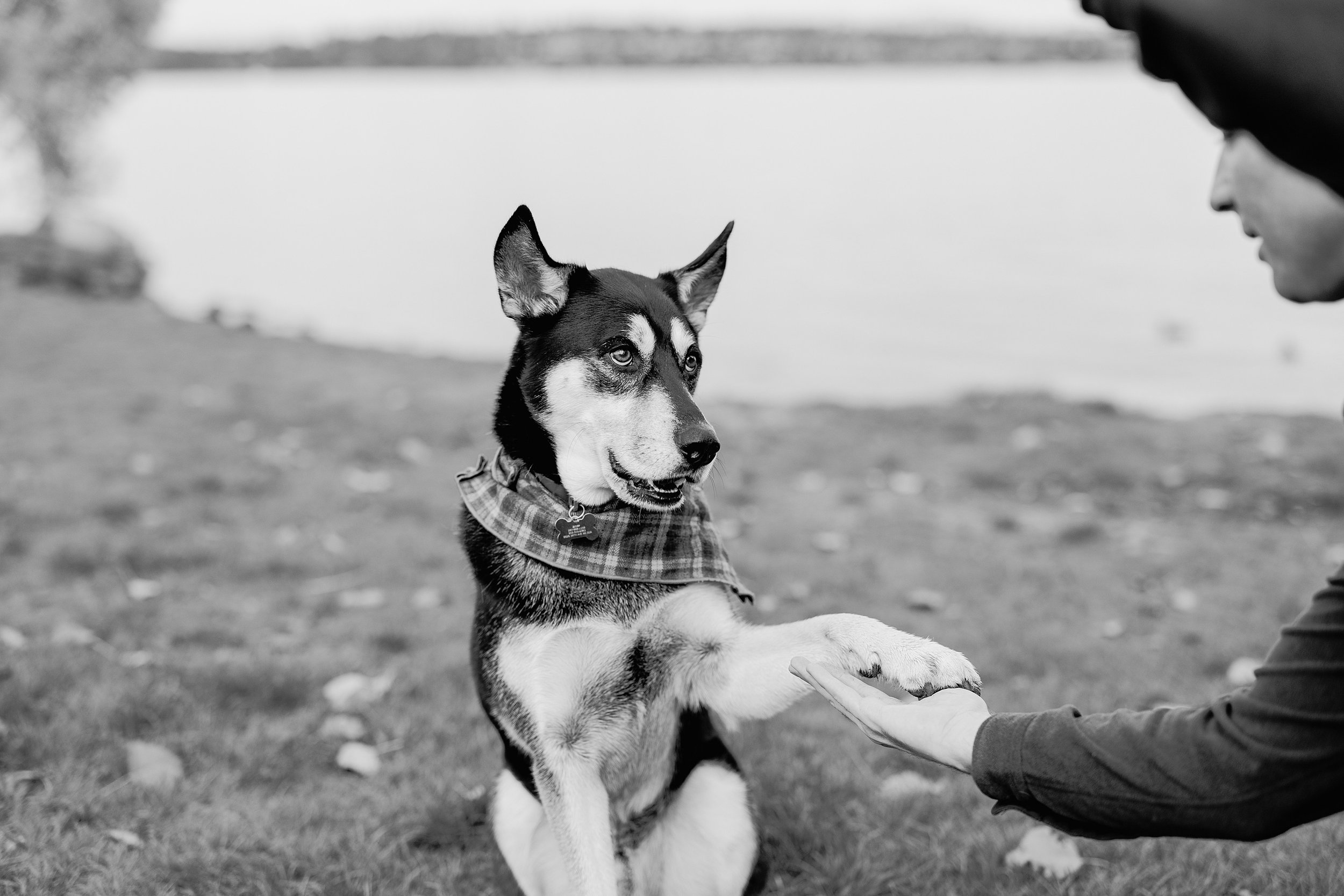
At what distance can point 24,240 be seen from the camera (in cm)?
1850

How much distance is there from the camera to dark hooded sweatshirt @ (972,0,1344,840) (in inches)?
49.8

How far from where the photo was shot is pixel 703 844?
331cm

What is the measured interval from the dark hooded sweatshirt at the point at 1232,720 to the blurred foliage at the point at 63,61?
68.5ft

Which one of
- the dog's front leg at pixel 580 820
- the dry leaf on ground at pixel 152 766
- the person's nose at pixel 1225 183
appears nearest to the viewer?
the person's nose at pixel 1225 183

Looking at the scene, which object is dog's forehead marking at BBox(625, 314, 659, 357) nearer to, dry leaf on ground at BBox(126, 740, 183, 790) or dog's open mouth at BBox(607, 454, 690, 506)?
dog's open mouth at BBox(607, 454, 690, 506)

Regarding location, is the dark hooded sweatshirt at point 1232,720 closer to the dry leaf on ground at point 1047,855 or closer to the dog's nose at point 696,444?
the dog's nose at point 696,444

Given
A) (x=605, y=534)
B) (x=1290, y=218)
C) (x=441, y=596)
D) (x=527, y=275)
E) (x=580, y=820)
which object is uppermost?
(x=1290, y=218)

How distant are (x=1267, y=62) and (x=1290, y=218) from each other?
356mm

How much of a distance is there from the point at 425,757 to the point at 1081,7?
3.78 meters

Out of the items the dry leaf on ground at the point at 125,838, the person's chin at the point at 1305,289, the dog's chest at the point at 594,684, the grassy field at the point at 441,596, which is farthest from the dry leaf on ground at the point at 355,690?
the person's chin at the point at 1305,289

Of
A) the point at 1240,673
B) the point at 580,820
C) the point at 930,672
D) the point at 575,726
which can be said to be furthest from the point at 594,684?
the point at 1240,673

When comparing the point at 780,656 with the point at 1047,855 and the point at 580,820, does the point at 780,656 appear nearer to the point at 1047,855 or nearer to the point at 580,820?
the point at 580,820

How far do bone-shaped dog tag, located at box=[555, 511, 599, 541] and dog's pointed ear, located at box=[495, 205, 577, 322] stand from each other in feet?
2.31

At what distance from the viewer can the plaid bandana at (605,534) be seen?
10.2ft
